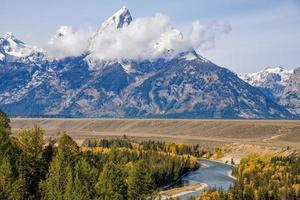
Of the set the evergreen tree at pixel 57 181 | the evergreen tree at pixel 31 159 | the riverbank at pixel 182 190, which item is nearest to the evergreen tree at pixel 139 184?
the evergreen tree at pixel 57 181

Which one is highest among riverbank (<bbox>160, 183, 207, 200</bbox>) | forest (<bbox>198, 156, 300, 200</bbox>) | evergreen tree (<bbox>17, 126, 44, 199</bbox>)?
evergreen tree (<bbox>17, 126, 44, 199</bbox>)

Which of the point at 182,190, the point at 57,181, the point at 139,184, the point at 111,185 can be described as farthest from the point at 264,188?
the point at 57,181

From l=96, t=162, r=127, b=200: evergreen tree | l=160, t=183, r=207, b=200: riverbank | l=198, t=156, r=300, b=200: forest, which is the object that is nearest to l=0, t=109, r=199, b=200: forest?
l=96, t=162, r=127, b=200: evergreen tree

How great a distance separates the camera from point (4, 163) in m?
77.9

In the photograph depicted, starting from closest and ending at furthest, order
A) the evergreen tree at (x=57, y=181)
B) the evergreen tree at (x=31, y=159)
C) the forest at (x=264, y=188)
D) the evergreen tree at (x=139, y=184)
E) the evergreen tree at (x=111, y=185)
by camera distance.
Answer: the evergreen tree at (x=111, y=185)
the evergreen tree at (x=57, y=181)
the evergreen tree at (x=31, y=159)
the evergreen tree at (x=139, y=184)
the forest at (x=264, y=188)

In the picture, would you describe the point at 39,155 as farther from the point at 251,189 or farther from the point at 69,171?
the point at 251,189

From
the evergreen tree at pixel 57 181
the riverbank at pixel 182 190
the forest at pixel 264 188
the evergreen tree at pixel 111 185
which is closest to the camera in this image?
the evergreen tree at pixel 111 185

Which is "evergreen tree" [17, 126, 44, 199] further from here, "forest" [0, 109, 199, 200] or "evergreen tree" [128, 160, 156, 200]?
"evergreen tree" [128, 160, 156, 200]

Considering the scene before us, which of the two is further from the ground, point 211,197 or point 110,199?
point 110,199

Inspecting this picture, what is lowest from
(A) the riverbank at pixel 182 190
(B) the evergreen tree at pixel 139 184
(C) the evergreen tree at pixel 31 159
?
(A) the riverbank at pixel 182 190

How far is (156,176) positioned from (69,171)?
10990cm

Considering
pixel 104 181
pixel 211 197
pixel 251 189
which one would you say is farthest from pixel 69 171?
pixel 251 189

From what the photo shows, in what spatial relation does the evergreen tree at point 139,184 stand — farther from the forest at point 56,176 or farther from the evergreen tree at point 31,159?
the evergreen tree at point 31,159

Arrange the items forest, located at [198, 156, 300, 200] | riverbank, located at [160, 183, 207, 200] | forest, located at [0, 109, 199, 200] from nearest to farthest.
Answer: forest, located at [0, 109, 199, 200] → forest, located at [198, 156, 300, 200] → riverbank, located at [160, 183, 207, 200]
